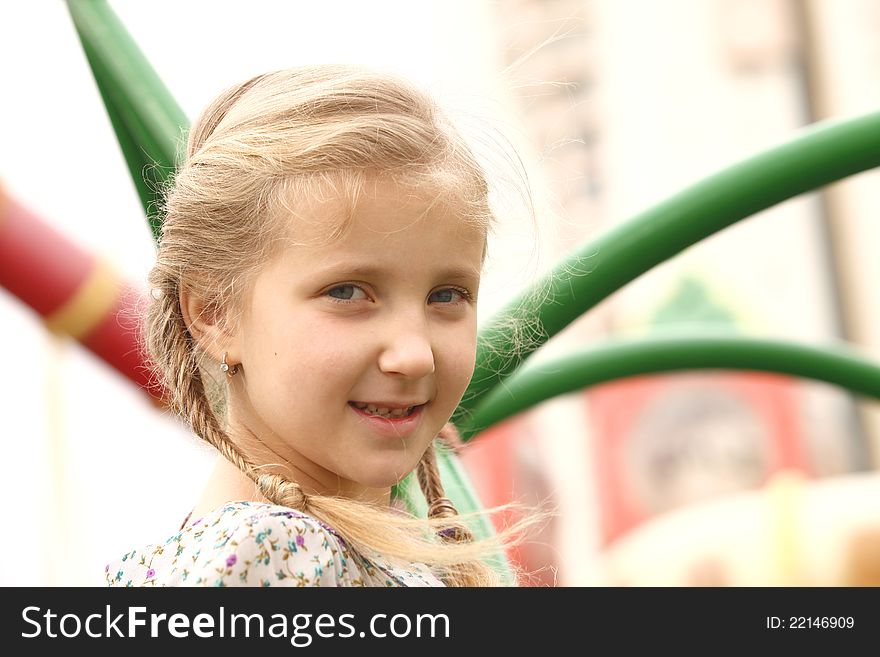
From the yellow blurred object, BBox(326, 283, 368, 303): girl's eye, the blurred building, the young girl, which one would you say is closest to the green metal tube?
the young girl

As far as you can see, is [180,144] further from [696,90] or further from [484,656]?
[696,90]

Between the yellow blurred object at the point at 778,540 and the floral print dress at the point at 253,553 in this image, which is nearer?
the floral print dress at the point at 253,553

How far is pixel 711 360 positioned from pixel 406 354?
658 mm

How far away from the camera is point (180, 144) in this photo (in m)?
0.76

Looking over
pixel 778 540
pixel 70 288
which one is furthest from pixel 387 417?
pixel 778 540

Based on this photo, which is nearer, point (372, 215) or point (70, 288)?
point (372, 215)

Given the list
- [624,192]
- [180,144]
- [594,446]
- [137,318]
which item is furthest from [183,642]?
[624,192]

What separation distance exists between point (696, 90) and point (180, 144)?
22.9 ft

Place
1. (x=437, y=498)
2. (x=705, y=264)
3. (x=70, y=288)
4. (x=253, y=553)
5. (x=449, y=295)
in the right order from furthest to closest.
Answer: (x=705, y=264) → (x=70, y=288) → (x=437, y=498) → (x=449, y=295) → (x=253, y=553)

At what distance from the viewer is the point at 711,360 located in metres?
1.13

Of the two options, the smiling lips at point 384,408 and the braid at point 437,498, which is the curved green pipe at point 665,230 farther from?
the smiling lips at point 384,408

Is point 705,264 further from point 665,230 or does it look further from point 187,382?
point 187,382

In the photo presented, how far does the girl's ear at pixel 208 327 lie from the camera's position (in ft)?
1.99

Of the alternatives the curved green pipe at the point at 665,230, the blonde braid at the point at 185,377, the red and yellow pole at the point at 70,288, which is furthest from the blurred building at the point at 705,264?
the blonde braid at the point at 185,377
